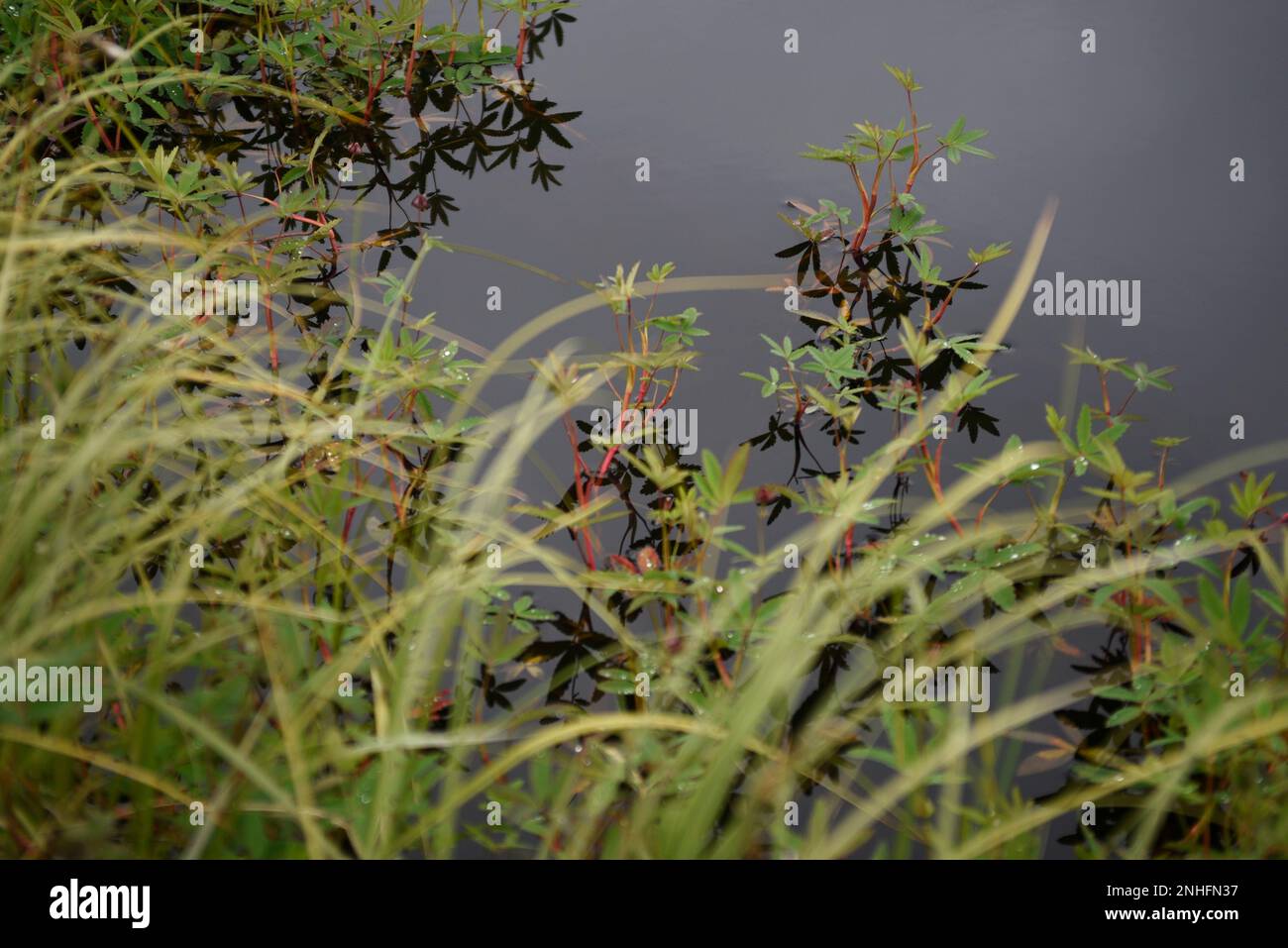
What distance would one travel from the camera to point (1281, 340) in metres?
2.32

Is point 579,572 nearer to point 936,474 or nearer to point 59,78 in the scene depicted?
point 936,474

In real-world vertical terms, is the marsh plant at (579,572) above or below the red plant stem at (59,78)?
below

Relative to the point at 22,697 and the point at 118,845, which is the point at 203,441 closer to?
the point at 22,697

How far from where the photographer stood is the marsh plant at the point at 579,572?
1.52m

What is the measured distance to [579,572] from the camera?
1960 mm

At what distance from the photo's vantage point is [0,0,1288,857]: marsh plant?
1.52 m

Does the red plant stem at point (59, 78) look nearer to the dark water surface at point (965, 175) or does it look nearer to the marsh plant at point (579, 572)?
the marsh plant at point (579, 572)

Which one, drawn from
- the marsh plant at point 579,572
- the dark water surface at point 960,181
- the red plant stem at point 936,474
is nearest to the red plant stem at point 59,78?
the marsh plant at point 579,572

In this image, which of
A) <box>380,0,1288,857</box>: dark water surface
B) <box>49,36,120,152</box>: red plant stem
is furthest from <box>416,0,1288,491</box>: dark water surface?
<box>49,36,120,152</box>: red plant stem

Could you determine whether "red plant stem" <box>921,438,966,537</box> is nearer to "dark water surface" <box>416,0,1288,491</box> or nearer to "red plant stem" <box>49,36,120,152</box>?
"dark water surface" <box>416,0,1288,491</box>

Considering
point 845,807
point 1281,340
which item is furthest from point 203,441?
point 1281,340

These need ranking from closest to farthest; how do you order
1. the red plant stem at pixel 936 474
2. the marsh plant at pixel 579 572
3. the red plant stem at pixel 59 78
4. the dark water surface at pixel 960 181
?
the marsh plant at pixel 579 572 < the red plant stem at pixel 936 474 < the dark water surface at pixel 960 181 < the red plant stem at pixel 59 78

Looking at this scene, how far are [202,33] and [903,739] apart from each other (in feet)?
8.47

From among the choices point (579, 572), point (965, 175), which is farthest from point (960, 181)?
point (579, 572)
